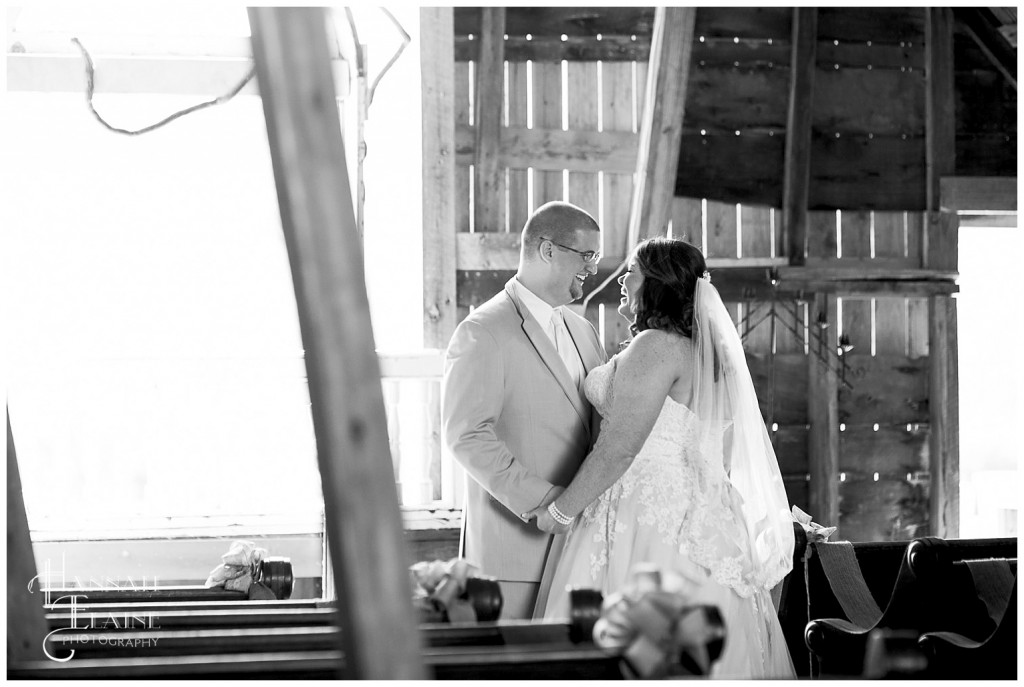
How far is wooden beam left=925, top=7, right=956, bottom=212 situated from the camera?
686 cm

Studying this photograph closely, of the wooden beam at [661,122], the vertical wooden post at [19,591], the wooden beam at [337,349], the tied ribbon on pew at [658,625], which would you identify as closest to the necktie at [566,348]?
the vertical wooden post at [19,591]

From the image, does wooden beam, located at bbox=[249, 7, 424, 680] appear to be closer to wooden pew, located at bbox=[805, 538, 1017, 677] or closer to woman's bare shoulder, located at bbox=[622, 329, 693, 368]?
woman's bare shoulder, located at bbox=[622, 329, 693, 368]

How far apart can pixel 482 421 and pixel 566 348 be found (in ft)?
1.47

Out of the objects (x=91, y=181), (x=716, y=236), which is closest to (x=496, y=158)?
(x=716, y=236)

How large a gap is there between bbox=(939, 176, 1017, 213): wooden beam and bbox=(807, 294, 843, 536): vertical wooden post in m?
0.99

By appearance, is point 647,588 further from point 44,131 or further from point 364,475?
point 44,131

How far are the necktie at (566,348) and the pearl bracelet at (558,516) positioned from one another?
487 millimetres

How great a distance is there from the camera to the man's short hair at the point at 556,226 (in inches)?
131

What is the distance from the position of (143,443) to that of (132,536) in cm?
57

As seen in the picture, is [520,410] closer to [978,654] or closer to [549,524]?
[549,524]

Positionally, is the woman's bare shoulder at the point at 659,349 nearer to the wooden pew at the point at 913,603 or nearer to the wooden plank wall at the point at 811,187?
the wooden pew at the point at 913,603

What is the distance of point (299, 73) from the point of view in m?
1.28

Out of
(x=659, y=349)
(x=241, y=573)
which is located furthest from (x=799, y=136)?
(x=241, y=573)

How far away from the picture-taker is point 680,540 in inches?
118
